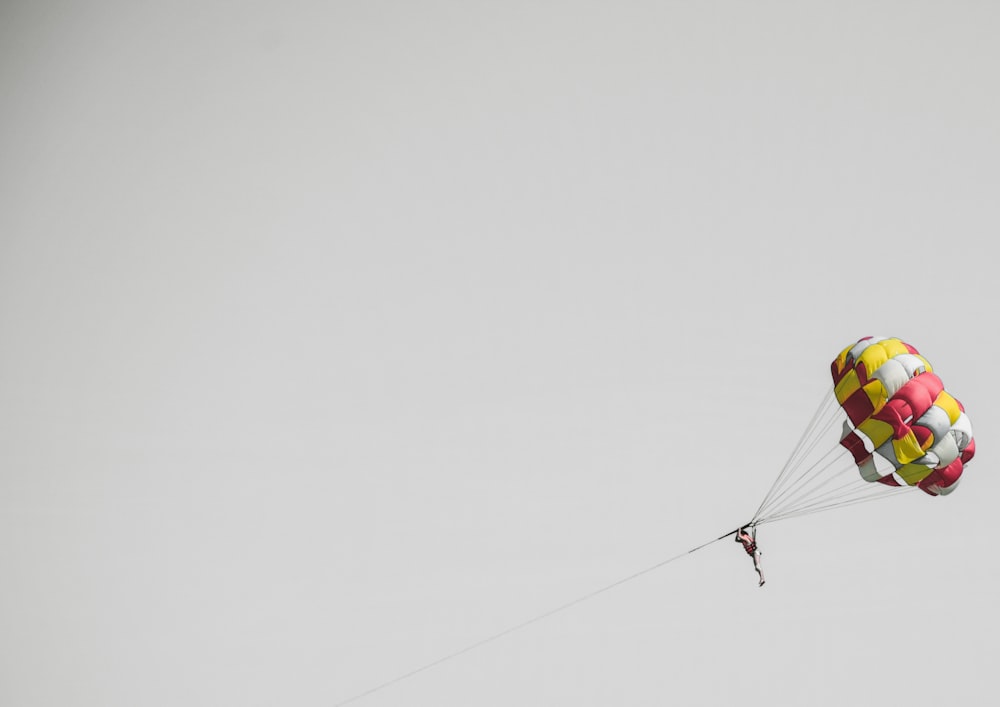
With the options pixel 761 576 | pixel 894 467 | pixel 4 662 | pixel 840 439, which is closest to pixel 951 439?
pixel 894 467

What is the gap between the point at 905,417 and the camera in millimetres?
23953

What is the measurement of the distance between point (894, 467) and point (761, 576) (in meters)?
4.11

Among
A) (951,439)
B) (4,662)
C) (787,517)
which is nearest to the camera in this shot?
(951,439)

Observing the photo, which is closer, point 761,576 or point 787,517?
point 761,576

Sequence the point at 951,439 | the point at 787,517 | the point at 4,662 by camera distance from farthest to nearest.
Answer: the point at 4,662 → the point at 787,517 → the point at 951,439

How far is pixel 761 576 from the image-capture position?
24094 mm

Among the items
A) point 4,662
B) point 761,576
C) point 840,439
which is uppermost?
point 4,662

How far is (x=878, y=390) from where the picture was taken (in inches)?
960

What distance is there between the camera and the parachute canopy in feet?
78.3

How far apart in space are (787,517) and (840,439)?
270 cm

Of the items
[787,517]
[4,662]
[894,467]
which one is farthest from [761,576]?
[4,662]

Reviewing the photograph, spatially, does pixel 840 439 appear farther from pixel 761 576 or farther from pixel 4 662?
pixel 4 662

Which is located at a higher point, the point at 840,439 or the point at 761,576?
the point at 840,439

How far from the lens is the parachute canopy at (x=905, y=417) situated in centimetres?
2386
